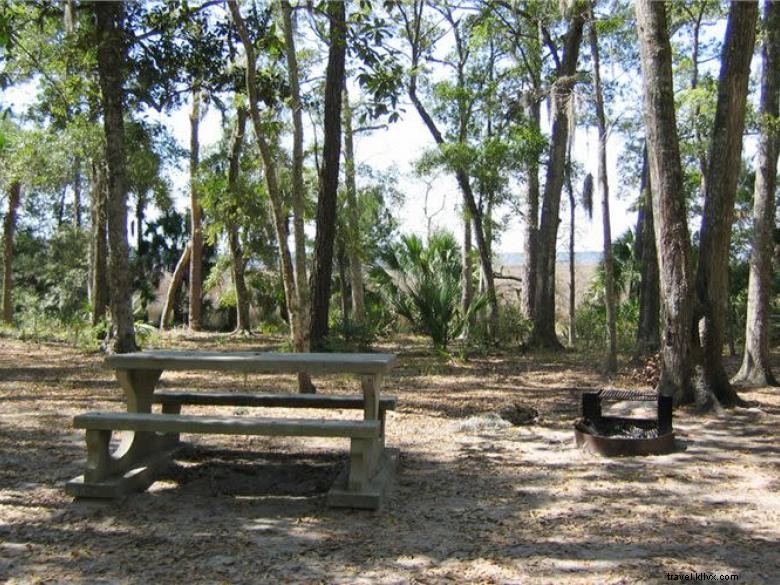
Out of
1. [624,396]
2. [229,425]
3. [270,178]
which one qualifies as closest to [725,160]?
[624,396]

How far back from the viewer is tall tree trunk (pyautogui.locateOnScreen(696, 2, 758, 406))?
24.1 feet

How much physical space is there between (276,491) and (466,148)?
39.2 ft

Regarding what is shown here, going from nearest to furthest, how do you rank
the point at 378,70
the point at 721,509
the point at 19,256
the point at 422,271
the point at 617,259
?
the point at 721,509 < the point at 378,70 < the point at 422,271 < the point at 617,259 < the point at 19,256

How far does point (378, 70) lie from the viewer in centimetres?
594

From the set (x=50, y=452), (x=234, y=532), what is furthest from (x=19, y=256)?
(x=234, y=532)

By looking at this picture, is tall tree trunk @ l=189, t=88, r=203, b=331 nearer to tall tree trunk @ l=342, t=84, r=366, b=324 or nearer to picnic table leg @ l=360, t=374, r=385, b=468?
tall tree trunk @ l=342, t=84, r=366, b=324

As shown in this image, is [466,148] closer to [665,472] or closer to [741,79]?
[741,79]

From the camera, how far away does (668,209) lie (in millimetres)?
7133

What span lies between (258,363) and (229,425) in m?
0.40

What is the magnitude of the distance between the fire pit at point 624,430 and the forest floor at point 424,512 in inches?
5.5

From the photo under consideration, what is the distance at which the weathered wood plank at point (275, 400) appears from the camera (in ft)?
16.8

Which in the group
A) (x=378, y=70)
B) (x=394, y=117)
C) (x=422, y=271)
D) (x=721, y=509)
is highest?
(x=378, y=70)

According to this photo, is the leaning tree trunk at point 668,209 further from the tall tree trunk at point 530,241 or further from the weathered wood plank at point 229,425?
the tall tree trunk at point 530,241

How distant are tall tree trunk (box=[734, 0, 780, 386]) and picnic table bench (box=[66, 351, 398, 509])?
246 inches
